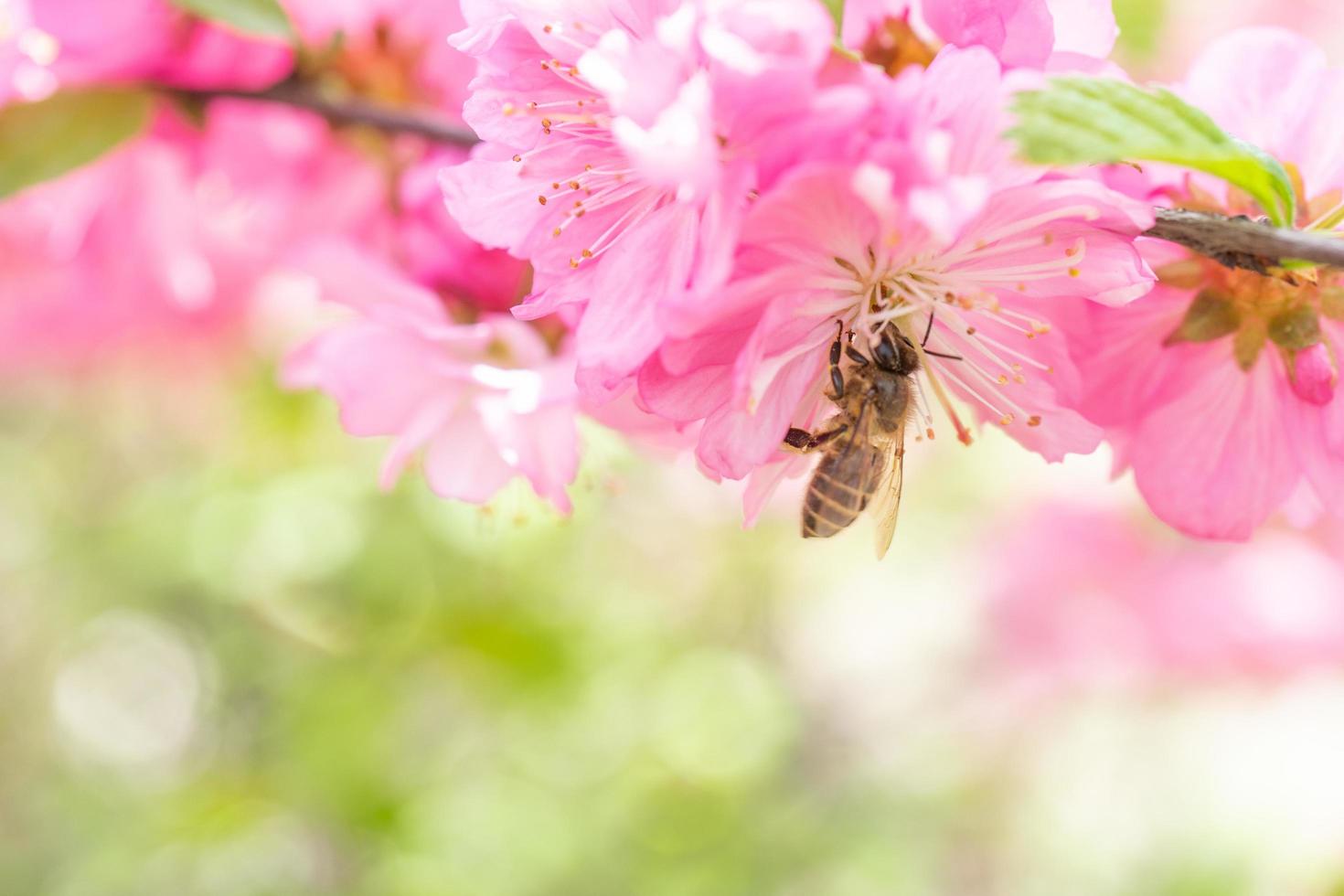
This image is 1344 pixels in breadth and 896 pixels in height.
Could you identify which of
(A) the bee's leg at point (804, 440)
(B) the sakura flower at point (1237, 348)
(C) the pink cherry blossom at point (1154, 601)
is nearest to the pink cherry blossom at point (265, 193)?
(A) the bee's leg at point (804, 440)

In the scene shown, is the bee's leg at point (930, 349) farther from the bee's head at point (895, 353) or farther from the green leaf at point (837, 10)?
the green leaf at point (837, 10)

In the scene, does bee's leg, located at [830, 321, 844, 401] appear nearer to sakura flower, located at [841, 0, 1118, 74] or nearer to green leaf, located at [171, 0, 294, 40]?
sakura flower, located at [841, 0, 1118, 74]

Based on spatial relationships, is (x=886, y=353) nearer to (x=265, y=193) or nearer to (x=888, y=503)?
(x=888, y=503)

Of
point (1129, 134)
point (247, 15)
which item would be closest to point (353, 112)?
point (247, 15)

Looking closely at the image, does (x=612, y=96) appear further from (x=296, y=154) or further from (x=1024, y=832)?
(x=1024, y=832)

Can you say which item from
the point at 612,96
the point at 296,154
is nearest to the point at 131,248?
the point at 296,154
